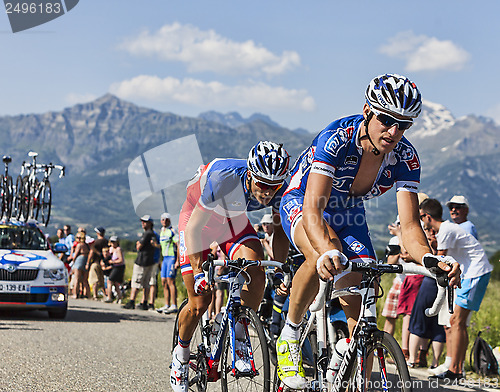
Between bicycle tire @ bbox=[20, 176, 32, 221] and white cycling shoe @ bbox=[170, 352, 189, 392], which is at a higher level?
bicycle tire @ bbox=[20, 176, 32, 221]

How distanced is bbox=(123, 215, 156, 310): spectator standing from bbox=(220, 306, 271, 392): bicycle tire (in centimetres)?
1093

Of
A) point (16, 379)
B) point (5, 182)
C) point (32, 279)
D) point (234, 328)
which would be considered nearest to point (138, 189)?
point (16, 379)

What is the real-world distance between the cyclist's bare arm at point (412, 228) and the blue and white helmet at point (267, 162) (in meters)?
1.01

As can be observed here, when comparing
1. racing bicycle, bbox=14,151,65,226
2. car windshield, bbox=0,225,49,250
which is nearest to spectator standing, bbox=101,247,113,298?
racing bicycle, bbox=14,151,65,226

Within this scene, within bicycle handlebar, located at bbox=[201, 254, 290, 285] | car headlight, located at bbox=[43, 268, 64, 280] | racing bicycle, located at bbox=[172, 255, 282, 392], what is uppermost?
bicycle handlebar, located at bbox=[201, 254, 290, 285]

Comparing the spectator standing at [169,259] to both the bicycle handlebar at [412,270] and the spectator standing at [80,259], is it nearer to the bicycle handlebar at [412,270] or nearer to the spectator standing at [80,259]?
the spectator standing at [80,259]

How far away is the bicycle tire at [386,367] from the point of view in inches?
128

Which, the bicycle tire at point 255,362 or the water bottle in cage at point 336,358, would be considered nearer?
the water bottle in cage at point 336,358

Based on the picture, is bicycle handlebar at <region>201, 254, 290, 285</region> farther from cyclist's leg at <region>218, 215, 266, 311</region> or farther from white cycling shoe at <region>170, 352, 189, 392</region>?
white cycling shoe at <region>170, 352, 189, 392</region>

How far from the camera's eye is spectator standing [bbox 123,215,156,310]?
1594 centimetres

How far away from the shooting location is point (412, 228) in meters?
4.07

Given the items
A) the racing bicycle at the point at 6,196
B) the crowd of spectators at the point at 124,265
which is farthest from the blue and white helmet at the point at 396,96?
the racing bicycle at the point at 6,196

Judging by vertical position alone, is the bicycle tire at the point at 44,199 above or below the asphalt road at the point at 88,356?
above

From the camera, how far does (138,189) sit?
311 inches
